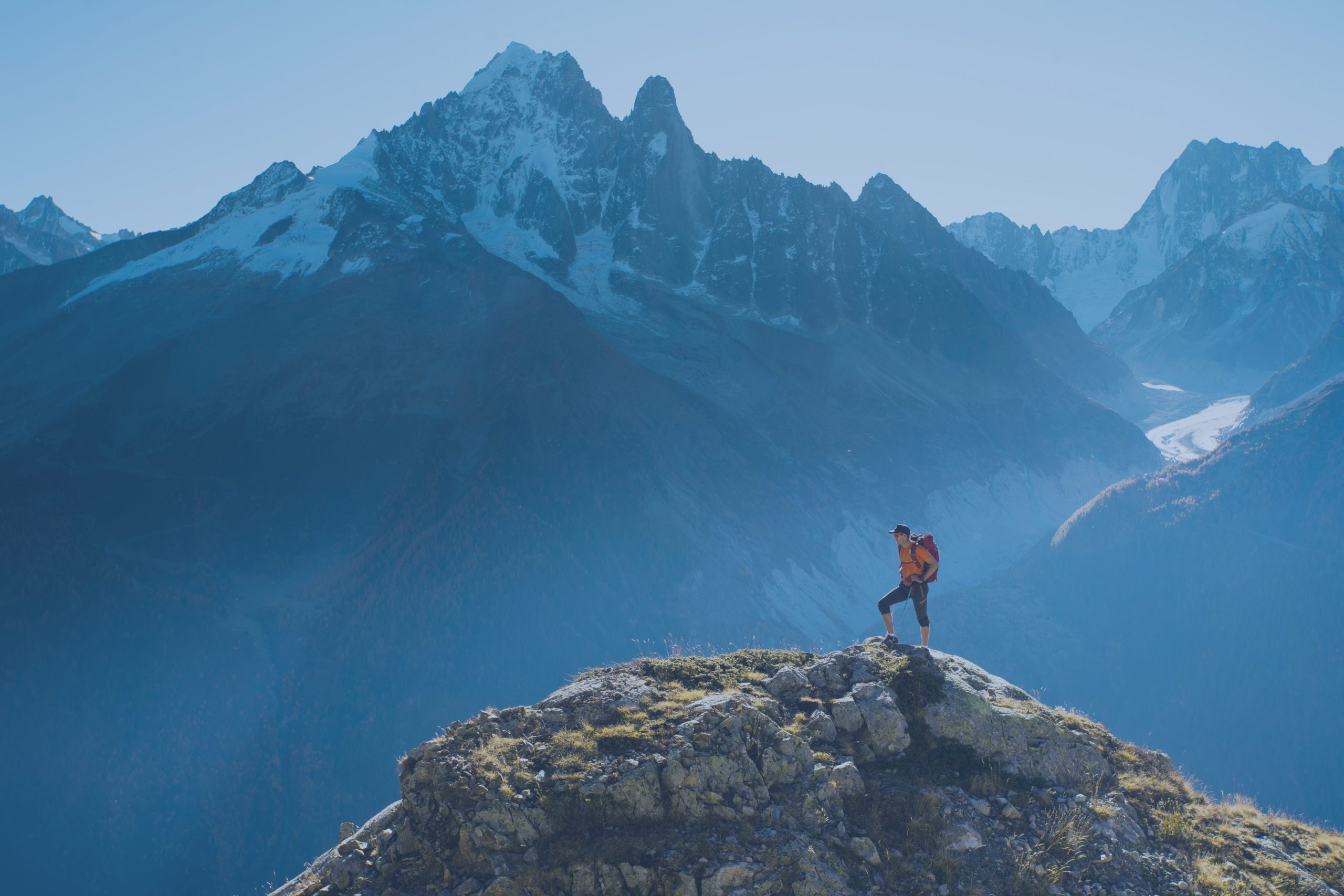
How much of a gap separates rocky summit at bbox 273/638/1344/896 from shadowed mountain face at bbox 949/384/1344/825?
105 m

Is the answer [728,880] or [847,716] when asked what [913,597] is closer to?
[847,716]

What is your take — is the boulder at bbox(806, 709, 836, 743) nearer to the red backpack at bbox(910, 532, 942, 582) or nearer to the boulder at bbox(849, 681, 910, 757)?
the boulder at bbox(849, 681, 910, 757)

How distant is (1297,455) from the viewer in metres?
143

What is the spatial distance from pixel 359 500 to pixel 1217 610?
392 feet

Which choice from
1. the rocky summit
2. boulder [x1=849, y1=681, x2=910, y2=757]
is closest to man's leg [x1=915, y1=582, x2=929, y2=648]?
the rocky summit

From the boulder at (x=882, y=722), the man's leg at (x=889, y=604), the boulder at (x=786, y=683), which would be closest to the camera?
the boulder at (x=882, y=722)

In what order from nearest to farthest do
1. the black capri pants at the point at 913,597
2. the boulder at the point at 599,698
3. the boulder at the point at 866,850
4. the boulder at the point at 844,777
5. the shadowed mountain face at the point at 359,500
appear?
the boulder at the point at 866,850 → the boulder at the point at 844,777 → the boulder at the point at 599,698 → the black capri pants at the point at 913,597 → the shadowed mountain face at the point at 359,500

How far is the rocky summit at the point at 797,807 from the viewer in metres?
12.1

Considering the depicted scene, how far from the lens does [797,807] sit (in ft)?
42.9

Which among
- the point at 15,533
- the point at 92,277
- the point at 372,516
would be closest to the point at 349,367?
the point at 372,516

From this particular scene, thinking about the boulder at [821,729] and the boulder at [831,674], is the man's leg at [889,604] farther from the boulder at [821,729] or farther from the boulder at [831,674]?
the boulder at [821,729]

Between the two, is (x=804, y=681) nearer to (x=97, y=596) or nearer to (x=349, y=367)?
(x=97, y=596)

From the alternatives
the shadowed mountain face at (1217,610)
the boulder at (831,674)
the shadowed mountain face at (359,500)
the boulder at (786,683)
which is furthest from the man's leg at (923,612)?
the shadowed mountain face at (1217,610)

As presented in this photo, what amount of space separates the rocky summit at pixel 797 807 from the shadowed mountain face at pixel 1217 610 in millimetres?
104524
